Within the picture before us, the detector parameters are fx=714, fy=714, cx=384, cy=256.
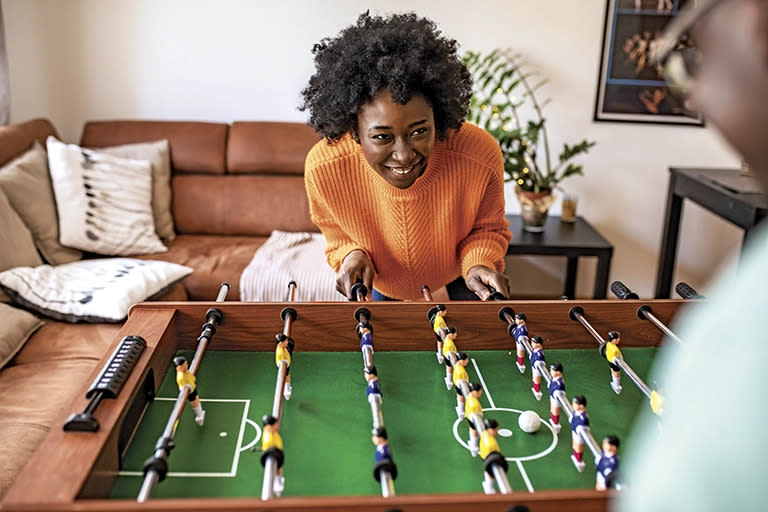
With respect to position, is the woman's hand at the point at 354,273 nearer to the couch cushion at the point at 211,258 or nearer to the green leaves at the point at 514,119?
the couch cushion at the point at 211,258

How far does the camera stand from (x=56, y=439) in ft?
3.79

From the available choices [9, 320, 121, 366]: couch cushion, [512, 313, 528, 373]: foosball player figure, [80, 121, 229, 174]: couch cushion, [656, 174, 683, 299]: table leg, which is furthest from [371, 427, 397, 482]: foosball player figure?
[656, 174, 683, 299]: table leg

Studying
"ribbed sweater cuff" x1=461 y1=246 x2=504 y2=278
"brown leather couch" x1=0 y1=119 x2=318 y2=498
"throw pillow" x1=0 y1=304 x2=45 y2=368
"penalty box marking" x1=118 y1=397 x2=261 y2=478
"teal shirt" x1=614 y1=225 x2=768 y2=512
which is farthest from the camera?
"brown leather couch" x1=0 y1=119 x2=318 y2=498

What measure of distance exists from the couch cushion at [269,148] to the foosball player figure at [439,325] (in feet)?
7.44

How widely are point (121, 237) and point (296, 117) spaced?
1.20 meters

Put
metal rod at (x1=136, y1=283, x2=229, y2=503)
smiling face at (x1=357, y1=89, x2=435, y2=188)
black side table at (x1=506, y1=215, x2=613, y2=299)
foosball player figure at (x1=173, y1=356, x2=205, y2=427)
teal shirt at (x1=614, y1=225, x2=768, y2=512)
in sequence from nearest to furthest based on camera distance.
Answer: teal shirt at (x1=614, y1=225, x2=768, y2=512) → metal rod at (x1=136, y1=283, x2=229, y2=503) → foosball player figure at (x1=173, y1=356, x2=205, y2=427) → smiling face at (x1=357, y1=89, x2=435, y2=188) → black side table at (x1=506, y1=215, x2=613, y2=299)

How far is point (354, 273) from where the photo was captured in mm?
2041

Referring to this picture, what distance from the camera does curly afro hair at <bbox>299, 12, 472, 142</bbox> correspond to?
6.02ft

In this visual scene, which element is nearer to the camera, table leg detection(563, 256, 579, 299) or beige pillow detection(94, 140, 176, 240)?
beige pillow detection(94, 140, 176, 240)

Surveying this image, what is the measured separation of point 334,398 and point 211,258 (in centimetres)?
208

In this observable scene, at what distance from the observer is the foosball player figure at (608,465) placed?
112 cm

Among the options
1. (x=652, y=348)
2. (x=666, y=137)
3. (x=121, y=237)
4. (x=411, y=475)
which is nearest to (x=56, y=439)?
(x=411, y=475)

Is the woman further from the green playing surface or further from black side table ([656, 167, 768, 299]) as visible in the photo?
black side table ([656, 167, 768, 299])

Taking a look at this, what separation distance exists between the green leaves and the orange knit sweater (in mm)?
1482
